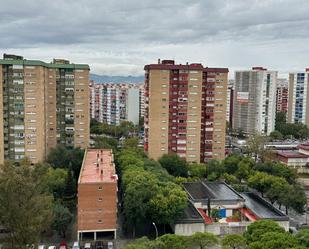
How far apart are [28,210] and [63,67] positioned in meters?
35.2

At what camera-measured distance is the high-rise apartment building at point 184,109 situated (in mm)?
51312

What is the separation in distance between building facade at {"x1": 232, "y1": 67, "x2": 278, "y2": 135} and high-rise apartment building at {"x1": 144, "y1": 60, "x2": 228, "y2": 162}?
95.6ft

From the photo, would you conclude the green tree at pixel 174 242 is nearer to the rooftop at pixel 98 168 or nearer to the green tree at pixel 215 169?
the rooftop at pixel 98 168

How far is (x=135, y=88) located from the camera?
93500 millimetres

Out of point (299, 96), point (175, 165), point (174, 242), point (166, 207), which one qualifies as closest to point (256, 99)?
point (299, 96)

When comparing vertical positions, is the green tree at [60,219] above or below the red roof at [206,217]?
above

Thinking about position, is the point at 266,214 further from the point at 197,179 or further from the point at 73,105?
the point at 73,105

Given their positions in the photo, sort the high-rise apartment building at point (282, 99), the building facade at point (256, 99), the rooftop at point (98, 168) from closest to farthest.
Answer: the rooftop at point (98, 168), the building facade at point (256, 99), the high-rise apartment building at point (282, 99)

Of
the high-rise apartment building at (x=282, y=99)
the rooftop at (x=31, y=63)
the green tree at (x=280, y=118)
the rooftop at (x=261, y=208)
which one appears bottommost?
the rooftop at (x=261, y=208)

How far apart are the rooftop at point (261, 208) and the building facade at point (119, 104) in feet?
184

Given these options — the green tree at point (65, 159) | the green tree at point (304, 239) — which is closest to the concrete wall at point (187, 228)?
the green tree at point (304, 239)

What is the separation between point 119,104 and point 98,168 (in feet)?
194

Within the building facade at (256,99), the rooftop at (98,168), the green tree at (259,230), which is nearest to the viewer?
the green tree at (259,230)

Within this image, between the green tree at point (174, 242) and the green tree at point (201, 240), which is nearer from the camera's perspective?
the green tree at point (174, 242)
